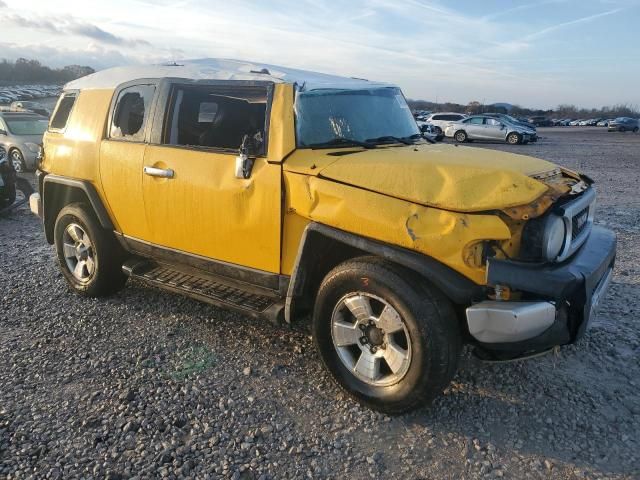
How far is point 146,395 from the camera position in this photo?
3350mm

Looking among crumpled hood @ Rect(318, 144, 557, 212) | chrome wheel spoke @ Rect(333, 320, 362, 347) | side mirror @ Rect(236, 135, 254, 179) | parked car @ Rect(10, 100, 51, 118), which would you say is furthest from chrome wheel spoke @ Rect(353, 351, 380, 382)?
parked car @ Rect(10, 100, 51, 118)

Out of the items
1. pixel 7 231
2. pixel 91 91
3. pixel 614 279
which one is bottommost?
pixel 7 231

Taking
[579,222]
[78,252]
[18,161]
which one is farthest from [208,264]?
[18,161]

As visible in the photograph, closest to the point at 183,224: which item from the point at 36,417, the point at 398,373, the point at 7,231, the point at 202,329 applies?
the point at 202,329

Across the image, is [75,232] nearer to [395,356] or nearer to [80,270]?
[80,270]

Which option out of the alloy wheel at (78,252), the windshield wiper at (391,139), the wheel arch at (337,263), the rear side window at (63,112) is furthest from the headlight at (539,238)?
the rear side window at (63,112)

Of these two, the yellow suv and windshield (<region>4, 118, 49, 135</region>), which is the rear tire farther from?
the yellow suv

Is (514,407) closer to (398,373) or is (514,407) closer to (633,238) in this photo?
(398,373)

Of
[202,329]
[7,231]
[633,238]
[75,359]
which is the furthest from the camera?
[7,231]

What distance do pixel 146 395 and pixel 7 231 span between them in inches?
225

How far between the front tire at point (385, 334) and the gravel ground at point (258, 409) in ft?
0.71

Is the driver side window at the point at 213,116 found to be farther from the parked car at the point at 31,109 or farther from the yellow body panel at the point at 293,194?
the parked car at the point at 31,109

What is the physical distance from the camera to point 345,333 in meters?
3.24

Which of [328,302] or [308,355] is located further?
[308,355]
